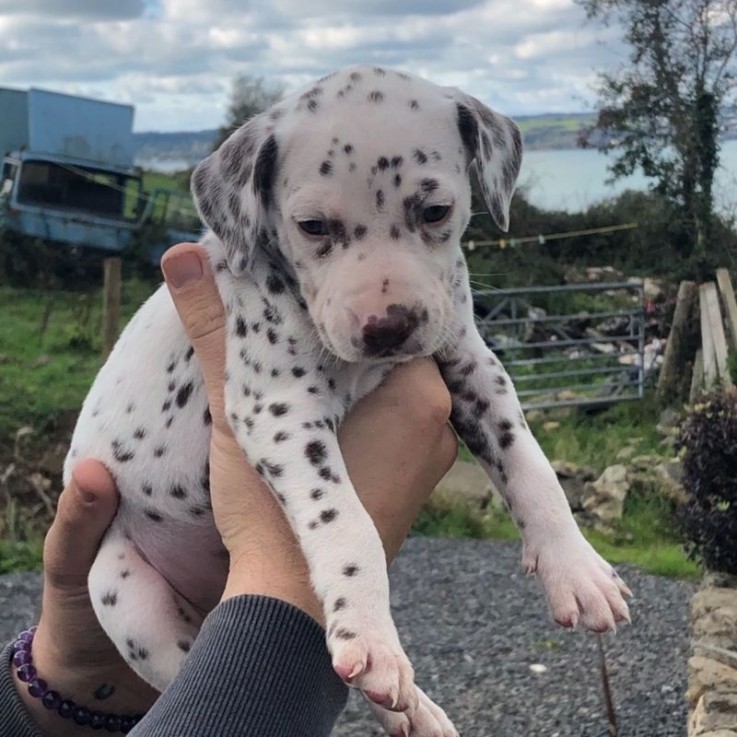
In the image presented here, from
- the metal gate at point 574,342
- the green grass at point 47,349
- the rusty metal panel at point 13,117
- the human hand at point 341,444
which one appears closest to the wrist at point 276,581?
the human hand at point 341,444

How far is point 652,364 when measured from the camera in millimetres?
16625

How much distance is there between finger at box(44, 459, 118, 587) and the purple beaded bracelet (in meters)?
0.25

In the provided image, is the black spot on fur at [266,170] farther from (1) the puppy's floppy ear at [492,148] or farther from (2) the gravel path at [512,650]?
(2) the gravel path at [512,650]

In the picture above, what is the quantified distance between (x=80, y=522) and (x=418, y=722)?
102cm

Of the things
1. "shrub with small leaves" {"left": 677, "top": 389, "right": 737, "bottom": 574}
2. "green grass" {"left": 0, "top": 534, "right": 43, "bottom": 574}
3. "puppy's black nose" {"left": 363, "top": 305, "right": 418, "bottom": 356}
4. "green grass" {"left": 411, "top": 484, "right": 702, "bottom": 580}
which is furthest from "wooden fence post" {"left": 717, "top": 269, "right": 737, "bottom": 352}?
"puppy's black nose" {"left": 363, "top": 305, "right": 418, "bottom": 356}

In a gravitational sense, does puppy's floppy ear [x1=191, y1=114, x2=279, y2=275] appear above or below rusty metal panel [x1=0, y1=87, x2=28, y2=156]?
below

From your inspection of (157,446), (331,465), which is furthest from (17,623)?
(331,465)

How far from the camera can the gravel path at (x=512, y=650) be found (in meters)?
6.57

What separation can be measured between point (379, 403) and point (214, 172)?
743 mm

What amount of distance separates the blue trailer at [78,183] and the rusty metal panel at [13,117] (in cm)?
22

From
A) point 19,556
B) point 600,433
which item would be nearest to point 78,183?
point 600,433

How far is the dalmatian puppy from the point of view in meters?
2.33

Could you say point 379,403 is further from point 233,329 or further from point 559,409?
point 559,409

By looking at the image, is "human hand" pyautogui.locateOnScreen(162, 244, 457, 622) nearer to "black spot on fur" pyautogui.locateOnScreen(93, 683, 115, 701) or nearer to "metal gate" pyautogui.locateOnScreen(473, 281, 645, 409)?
"black spot on fur" pyautogui.locateOnScreen(93, 683, 115, 701)
